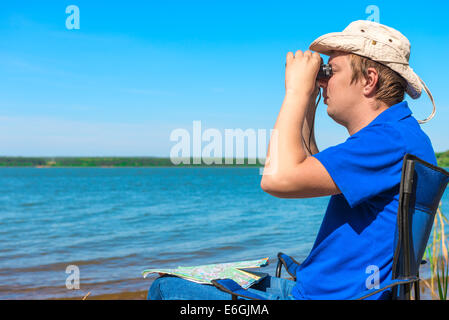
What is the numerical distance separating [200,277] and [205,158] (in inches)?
18.3

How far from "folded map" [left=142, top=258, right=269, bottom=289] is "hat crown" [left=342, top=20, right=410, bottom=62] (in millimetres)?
1040

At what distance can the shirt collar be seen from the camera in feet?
4.80

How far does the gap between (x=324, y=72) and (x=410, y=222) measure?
601 mm

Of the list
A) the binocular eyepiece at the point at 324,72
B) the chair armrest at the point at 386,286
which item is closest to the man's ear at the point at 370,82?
the binocular eyepiece at the point at 324,72

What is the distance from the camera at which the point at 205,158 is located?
1.63m

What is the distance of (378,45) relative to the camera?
4.89 feet

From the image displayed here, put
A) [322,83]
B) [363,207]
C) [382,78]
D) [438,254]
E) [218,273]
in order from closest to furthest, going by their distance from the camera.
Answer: [363,207] → [382,78] → [322,83] → [218,273] → [438,254]

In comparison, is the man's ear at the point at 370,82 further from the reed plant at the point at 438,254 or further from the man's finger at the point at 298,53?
the reed plant at the point at 438,254

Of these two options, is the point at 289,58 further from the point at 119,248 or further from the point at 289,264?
the point at 119,248

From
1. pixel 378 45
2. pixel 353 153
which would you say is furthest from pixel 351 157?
pixel 378 45

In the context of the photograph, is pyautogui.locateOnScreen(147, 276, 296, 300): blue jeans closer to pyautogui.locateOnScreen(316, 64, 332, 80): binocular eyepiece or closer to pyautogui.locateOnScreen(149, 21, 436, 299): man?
pyautogui.locateOnScreen(149, 21, 436, 299): man

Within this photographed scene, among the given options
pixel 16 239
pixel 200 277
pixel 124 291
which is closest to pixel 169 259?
pixel 124 291
